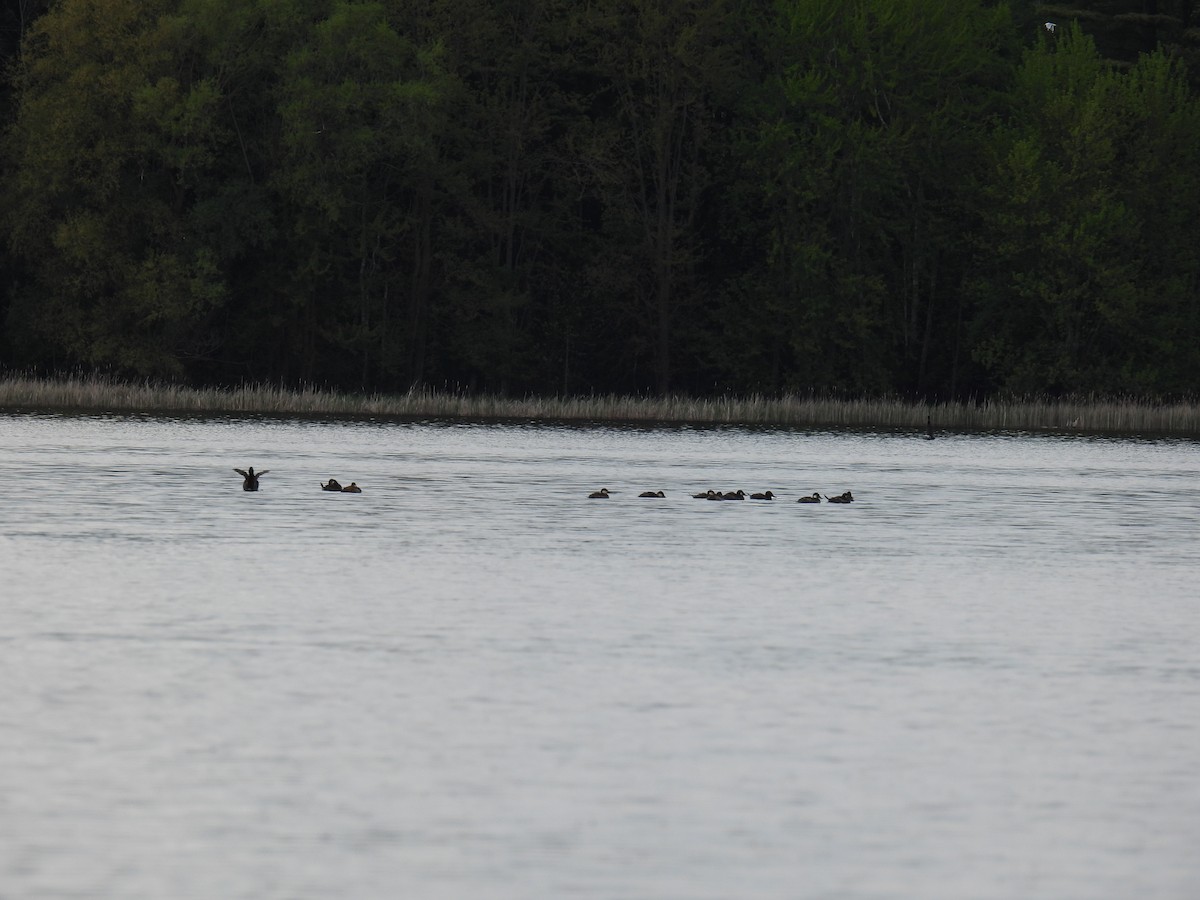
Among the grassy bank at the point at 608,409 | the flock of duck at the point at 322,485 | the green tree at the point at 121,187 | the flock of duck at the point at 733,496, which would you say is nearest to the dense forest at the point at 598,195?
the green tree at the point at 121,187

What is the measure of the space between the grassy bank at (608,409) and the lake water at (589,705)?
36122mm

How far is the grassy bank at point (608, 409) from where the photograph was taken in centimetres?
6259

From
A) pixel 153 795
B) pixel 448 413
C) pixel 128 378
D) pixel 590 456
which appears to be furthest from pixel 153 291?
pixel 153 795

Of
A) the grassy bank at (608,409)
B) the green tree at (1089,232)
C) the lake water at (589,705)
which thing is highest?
the green tree at (1089,232)

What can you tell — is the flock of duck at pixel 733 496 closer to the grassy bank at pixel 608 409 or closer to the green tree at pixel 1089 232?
the grassy bank at pixel 608 409

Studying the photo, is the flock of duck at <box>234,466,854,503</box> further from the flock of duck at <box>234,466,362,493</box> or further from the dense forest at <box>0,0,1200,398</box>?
the dense forest at <box>0,0,1200,398</box>

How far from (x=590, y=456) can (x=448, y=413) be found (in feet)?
75.0

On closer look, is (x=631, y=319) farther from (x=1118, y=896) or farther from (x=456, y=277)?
(x=1118, y=896)

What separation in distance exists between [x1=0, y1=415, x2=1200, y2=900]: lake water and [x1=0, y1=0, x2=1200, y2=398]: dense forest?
45.7m

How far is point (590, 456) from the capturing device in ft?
143

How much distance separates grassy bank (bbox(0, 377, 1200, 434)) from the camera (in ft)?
205

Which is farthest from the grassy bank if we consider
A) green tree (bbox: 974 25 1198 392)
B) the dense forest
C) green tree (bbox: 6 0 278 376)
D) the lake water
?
the lake water

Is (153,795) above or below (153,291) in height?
below

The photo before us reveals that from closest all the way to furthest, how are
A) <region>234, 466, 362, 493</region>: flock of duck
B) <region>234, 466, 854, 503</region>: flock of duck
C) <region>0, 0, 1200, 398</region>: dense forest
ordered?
<region>234, 466, 362, 493</region>: flock of duck < <region>234, 466, 854, 503</region>: flock of duck < <region>0, 0, 1200, 398</region>: dense forest
